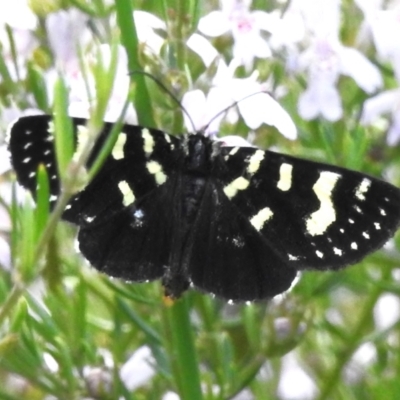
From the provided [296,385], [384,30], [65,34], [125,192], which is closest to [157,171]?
[125,192]

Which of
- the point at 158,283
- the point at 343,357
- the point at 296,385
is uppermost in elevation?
the point at 158,283

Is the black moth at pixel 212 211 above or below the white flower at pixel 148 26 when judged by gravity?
below

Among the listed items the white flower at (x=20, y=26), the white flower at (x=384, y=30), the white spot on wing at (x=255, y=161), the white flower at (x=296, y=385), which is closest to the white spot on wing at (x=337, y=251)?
the white spot on wing at (x=255, y=161)

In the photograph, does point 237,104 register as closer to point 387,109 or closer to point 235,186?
point 235,186

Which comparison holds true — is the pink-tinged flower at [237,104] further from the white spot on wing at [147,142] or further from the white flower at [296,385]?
the white flower at [296,385]

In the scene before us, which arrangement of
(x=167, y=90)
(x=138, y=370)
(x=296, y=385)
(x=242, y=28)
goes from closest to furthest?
(x=167, y=90), (x=242, y=28), (x=138, y=370), (x=296, y=385)

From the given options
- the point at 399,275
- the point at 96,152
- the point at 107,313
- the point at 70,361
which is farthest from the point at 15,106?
the point at 399,275

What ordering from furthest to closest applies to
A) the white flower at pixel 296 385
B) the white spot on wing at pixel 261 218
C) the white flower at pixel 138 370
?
the white flower at pixel 296 385
the white flower at pixel 138 370
the white spot on wing at pixel 261 218

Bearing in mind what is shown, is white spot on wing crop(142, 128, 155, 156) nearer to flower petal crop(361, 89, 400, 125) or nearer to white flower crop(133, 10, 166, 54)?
white flower crop(133, 10, 166, 54)
